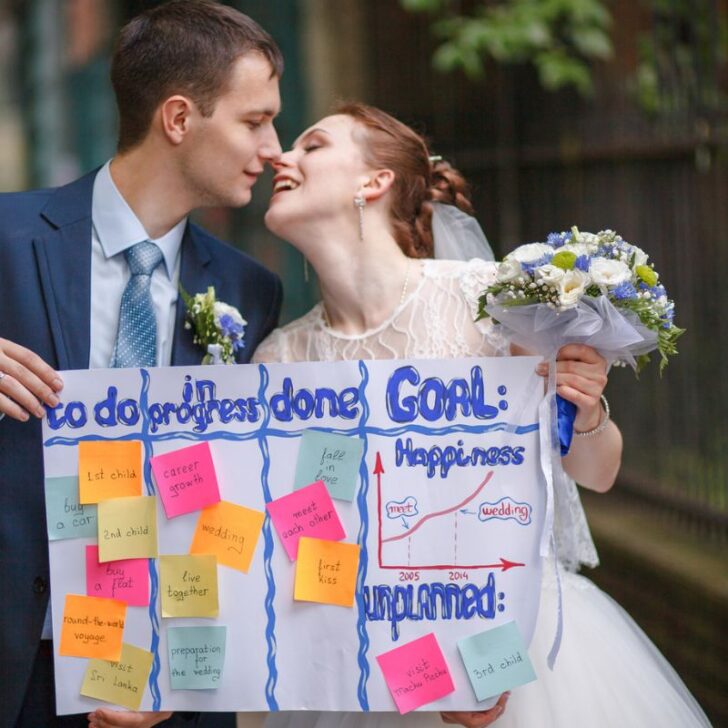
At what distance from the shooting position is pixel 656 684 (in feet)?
10.6

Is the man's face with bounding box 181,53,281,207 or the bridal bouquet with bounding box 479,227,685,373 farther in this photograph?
the man's face with bounding box 181,53,281,207

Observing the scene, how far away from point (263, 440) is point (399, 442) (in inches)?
13.0

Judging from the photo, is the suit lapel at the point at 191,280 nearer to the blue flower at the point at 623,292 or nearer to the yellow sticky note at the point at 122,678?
the yellow sticky note at the point at 122,678

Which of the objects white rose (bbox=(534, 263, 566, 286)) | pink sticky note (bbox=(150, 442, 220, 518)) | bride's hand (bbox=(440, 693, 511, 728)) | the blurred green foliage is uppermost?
the blurred green foliage

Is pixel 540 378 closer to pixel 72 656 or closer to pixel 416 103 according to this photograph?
pixel 72 656

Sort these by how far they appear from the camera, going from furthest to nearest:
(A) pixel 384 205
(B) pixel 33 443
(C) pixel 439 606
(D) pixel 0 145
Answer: (D) pixel 0 145 → (A) pixel 384 205 → (B) pixel 33 443 → (C) pixel 439 606

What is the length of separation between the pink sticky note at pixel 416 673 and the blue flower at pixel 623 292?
0.90m

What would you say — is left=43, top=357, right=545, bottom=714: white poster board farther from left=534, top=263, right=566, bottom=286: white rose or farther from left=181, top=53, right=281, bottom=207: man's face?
left=181, top=53, right=281, bottom=207: man's face

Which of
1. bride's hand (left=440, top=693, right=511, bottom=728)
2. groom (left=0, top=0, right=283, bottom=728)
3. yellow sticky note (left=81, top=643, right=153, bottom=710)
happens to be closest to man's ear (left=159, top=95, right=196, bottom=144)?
groom (left=0, top=0, right=283, bottom=728)

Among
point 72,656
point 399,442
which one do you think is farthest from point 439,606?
point 72,656

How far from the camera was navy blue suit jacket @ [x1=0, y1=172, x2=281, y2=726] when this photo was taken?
3131 mm

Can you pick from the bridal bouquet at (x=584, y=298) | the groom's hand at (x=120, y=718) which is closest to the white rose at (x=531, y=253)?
the bridal bouquet at (x=584, y=298)

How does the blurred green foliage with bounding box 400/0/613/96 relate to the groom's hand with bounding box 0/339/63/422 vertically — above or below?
above

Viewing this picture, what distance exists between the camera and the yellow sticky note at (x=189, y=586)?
2.98 meters
